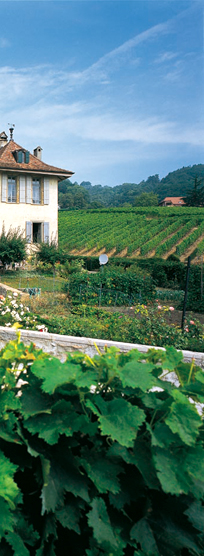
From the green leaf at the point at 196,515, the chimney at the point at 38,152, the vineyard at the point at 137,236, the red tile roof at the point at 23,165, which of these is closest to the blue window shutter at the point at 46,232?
the red tile roof at the point at 23,165

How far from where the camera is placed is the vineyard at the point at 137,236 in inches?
1435

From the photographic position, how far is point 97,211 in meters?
64.6

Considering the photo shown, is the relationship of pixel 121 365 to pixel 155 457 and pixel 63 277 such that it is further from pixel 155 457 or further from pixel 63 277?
pixel 63 277

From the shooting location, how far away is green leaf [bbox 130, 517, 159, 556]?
1.50 metres

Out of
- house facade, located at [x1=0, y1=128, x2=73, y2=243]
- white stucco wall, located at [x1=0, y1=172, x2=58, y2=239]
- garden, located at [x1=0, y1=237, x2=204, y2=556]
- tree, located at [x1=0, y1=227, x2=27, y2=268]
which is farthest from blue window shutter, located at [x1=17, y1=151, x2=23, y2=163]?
garden, located at [x1=0, y1=237, x2=204, y2=556]

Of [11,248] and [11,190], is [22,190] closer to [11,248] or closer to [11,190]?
[11,190]

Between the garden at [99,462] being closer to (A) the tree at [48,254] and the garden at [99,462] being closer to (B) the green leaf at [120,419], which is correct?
(B) the green leaf at [120,419]

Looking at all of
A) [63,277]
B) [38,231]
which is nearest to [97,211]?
[38,231]

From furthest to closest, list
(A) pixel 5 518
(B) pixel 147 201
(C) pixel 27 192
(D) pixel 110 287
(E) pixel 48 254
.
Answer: (B) pixel 147 201 < (C) pixel 27 192 < (E) pixel 48 254 < (D) pixel 110 287 < (A) pixel 5 518

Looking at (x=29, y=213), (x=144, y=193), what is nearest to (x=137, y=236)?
(x=29, y=213)

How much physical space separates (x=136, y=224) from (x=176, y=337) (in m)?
38.6

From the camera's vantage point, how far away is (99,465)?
61.7 inches

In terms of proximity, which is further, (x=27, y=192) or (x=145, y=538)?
(x=27, y=192)

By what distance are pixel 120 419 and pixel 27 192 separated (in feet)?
81.1
